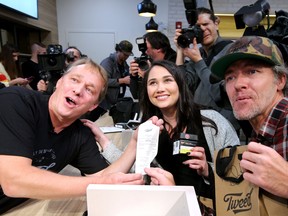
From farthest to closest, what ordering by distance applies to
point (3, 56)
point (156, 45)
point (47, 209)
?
point (3, 56) → point (156, 45) → point (47, 209)

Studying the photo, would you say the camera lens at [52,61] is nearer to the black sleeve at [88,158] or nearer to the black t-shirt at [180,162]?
the black sleeve at [88,158]

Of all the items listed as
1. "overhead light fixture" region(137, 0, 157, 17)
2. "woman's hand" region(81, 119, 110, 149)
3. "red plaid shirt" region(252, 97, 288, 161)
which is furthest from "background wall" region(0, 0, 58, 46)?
"red plaid shirt" region(252, 97, 288, 161)

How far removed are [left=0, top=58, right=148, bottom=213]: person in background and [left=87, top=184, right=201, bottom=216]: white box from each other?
0.09m

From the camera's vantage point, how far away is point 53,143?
101 cm

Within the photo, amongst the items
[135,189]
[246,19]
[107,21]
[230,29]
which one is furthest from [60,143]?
[230,29]

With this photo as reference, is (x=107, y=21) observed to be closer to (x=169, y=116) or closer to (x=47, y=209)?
(x=169, y=116)

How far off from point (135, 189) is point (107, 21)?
473 centimetres

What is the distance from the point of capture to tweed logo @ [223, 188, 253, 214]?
2.27ft

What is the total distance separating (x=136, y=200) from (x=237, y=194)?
325 millimetres

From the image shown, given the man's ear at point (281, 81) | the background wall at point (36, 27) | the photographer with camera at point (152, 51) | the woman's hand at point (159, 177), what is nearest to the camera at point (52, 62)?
the photographer with camera at point (152, 51)

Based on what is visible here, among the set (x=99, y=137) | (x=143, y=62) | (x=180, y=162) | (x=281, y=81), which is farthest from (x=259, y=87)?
(x=143, y=62)

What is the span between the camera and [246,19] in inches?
51.5

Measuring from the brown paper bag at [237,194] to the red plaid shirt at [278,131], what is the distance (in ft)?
0.27

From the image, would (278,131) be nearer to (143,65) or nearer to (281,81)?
(281,81)
